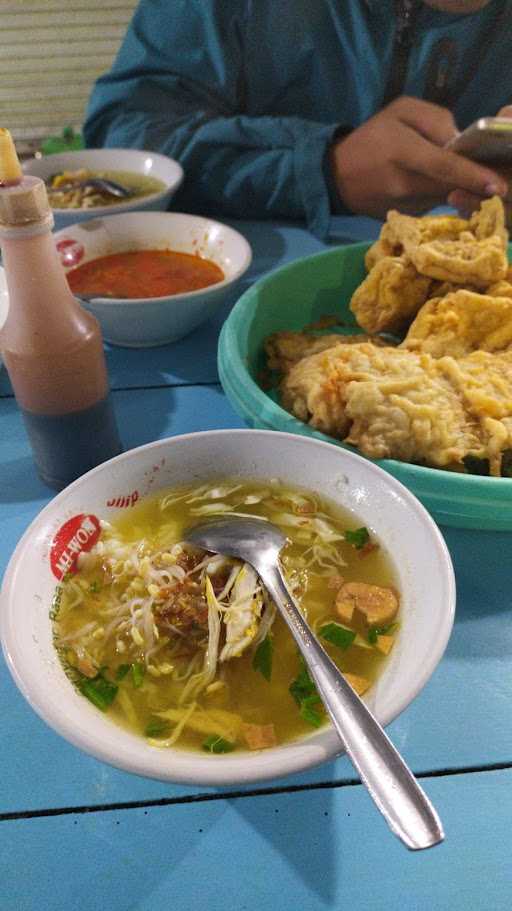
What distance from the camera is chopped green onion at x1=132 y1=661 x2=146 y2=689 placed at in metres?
0.94

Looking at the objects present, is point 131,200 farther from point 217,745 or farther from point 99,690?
point 217,745

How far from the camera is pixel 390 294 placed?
66.2 inches

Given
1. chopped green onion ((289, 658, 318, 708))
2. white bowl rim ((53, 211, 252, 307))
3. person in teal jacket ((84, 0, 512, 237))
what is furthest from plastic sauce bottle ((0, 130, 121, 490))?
person in teal jacket ((84, 0, 512, 237))

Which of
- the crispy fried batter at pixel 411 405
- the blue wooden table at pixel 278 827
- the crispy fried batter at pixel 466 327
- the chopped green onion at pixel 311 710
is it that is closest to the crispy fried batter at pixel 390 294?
the crispy fried batter at pixel 466 327

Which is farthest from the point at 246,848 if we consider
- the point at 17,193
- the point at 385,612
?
the point at 17,193

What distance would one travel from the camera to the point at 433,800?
0.89 metres

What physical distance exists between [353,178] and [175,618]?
84.4 inches

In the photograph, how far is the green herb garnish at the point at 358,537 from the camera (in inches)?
43.1

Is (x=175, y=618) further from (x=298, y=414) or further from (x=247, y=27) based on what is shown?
(x=247, y=27)

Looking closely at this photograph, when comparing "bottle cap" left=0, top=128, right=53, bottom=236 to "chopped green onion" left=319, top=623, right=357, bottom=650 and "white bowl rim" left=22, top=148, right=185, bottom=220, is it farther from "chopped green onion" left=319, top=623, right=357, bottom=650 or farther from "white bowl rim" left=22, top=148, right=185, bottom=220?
"white bowl rim" left=22, top=148, right=185, bottom=220

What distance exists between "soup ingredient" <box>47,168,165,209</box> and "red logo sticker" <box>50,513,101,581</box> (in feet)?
6.01

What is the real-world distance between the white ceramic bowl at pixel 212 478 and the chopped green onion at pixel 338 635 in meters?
0.08

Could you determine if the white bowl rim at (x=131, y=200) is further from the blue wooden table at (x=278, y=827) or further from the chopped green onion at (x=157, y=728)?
the chopped green onion at (x=157, y=728)

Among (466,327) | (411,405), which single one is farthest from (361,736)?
(466,327)
